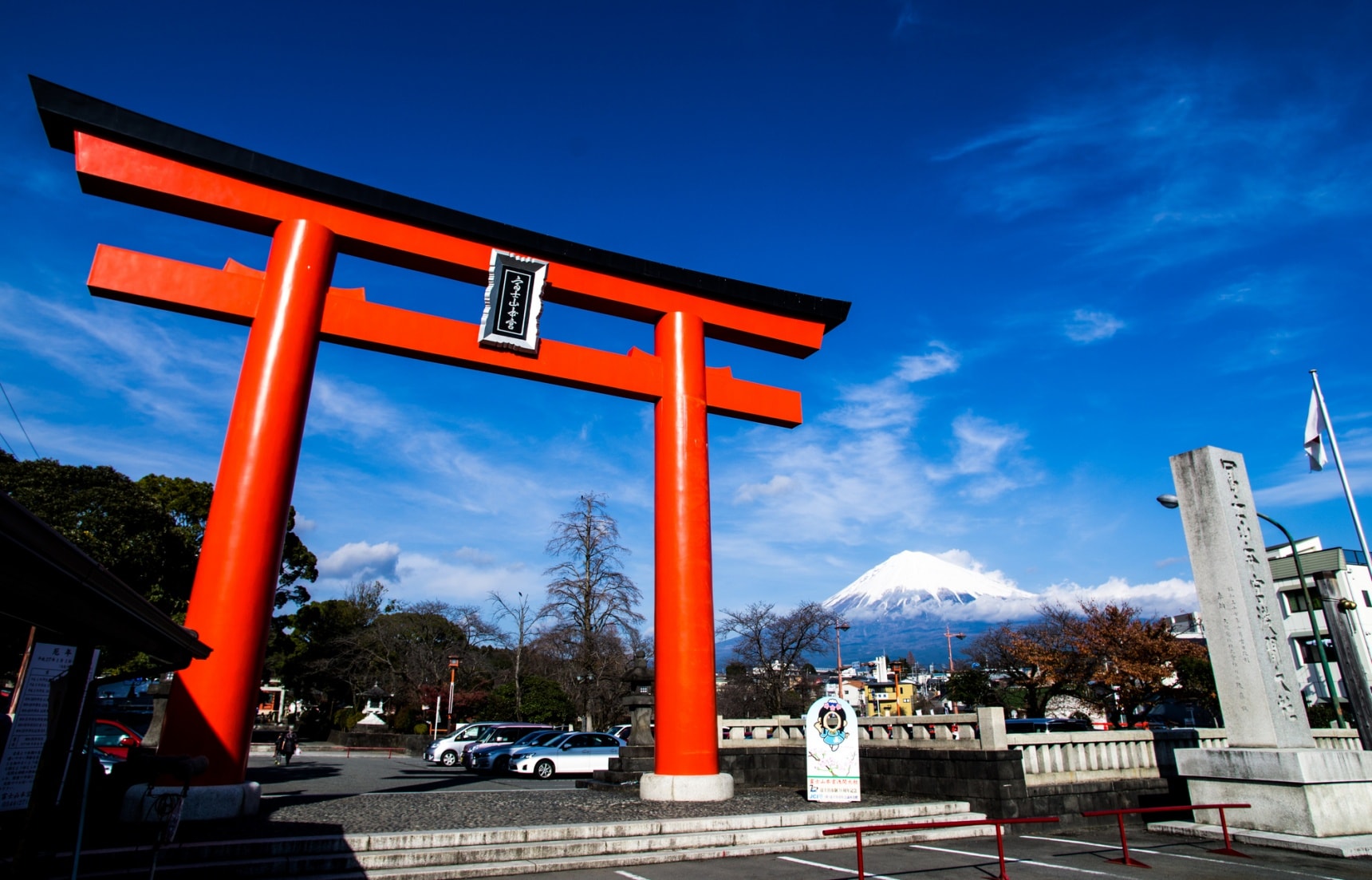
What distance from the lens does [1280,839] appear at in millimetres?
8914

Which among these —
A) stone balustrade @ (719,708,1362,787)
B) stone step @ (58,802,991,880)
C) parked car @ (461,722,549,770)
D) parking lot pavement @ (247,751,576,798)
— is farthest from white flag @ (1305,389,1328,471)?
parked car @ (461,722,549,770)

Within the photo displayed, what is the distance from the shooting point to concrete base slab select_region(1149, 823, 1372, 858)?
8.44 m

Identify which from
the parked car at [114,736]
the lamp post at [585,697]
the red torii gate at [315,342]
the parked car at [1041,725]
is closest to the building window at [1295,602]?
the parked car at [1041,725]

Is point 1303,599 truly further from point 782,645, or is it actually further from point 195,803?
point 195,803

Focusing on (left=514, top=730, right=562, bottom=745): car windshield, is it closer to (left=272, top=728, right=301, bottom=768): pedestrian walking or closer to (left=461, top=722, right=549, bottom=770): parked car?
(left=461, top=722, right=549, bottom=770): parked car

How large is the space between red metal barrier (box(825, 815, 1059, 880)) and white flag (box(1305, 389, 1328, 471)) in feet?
40.7

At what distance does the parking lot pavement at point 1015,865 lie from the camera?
737cm

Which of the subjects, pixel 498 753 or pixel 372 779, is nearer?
pixel 372 779

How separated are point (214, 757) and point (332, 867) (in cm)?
279

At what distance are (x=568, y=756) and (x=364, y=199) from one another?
15.0 meters

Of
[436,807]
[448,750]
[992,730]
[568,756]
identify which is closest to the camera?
[436,807]

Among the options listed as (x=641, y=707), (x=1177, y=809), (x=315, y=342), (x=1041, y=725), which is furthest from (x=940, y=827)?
(x=1041, y=725)

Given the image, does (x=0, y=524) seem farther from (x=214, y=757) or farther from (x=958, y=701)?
(x=958, y=701)

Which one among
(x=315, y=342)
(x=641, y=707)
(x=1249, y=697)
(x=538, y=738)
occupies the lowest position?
(x=538, y=738)
